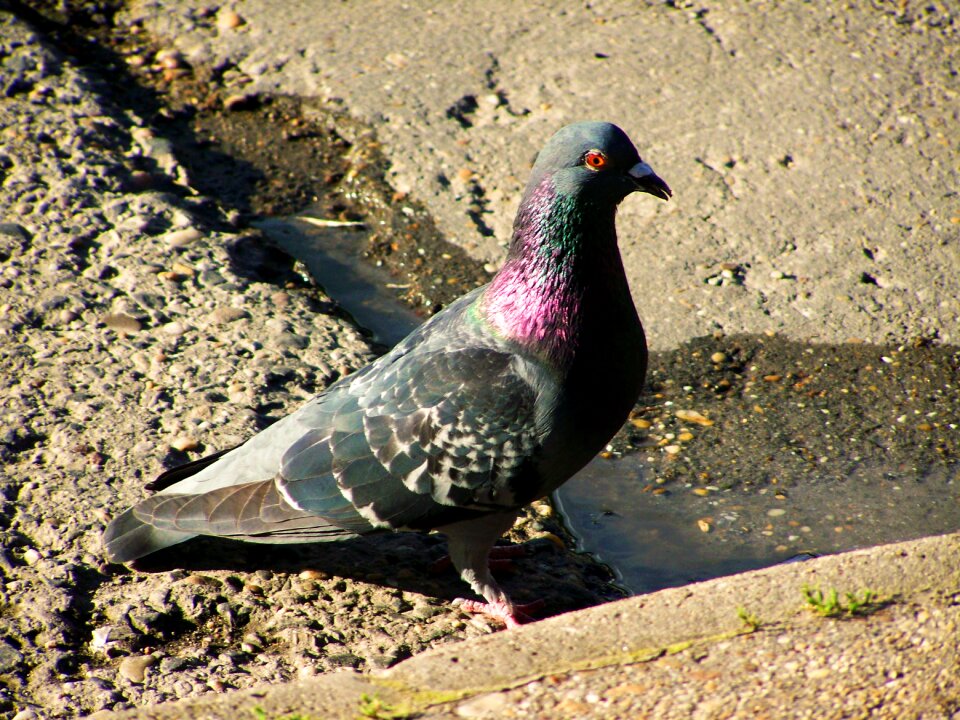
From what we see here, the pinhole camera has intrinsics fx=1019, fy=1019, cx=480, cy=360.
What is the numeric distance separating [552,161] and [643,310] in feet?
5.10

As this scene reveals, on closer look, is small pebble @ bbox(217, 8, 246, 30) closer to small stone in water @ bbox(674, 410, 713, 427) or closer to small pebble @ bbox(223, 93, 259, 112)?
small pebble @ bbox(223, 93, 259, 112)

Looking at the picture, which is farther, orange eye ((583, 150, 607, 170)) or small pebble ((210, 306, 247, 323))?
small pebble ((210, 306, 247, 323))

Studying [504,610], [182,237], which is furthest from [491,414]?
[182,237]

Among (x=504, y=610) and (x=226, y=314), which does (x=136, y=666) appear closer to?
(x=504, y=610)

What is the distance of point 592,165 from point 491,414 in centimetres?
76

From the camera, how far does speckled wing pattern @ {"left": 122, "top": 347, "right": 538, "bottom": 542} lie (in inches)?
114

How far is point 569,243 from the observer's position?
9.66ft

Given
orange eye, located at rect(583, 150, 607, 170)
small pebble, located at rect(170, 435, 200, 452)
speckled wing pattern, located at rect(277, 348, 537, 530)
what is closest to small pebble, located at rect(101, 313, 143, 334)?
small pebble, located at rect(170, 435, 200, 452)

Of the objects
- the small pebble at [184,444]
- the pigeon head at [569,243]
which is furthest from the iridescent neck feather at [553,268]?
the small pebble at [184,444]

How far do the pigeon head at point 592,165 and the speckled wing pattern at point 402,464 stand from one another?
0.52m

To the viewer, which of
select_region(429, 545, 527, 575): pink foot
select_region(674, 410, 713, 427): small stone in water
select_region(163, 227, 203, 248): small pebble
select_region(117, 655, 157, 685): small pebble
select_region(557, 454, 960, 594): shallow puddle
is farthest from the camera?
select_region(163, 227, 203, 248): small pebble

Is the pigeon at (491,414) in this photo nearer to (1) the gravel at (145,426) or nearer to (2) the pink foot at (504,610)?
(2) the pink foot at (504,610)

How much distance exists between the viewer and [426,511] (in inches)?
116

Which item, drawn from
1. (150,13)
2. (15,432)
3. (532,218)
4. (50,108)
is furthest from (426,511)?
(150,13)
